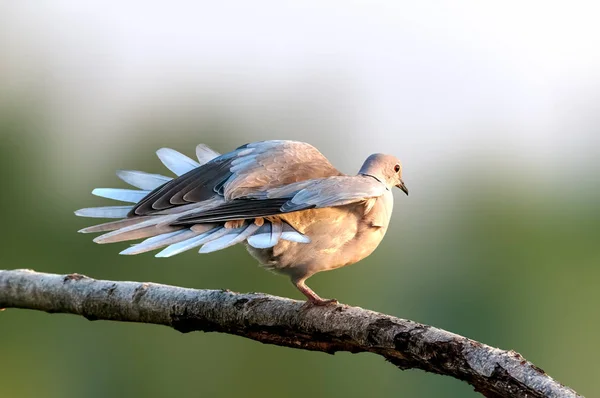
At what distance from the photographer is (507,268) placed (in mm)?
57562

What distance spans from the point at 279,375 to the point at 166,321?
19.8 meters

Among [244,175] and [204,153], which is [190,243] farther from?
[204,153]

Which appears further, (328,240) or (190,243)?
(328,240)

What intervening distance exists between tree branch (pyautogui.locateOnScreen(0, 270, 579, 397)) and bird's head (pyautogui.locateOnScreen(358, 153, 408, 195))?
1.24m

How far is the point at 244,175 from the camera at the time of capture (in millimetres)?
4527

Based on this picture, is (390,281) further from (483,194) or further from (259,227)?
(259,227)

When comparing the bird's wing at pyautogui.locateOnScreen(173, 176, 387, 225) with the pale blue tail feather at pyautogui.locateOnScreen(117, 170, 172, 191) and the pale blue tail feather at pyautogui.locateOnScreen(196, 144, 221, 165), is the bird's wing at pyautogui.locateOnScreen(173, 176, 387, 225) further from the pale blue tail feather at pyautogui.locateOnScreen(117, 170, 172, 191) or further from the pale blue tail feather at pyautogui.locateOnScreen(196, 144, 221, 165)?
the pale blue tail feather at pyautogui.locateOnScreen(196, 144, 221, 165)

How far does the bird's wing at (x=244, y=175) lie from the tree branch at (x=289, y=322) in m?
0.42

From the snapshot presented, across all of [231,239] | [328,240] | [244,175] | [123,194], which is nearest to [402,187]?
[328,240]

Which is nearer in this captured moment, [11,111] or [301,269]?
[301,269]

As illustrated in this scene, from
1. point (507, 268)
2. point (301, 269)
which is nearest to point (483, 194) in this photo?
point (507, 268)

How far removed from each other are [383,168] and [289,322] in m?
1.53

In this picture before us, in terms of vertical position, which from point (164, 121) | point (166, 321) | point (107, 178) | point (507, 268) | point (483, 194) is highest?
point (483, 194)

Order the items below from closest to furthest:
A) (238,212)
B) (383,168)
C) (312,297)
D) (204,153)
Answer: (238,212), (312,297), (383,168), (204,153)
